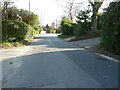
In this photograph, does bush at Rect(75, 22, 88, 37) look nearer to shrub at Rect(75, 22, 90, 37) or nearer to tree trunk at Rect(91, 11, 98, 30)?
shrub at Rect(75, 22, 90, 37)

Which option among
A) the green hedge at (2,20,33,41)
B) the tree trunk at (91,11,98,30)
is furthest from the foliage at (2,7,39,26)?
the tree trunk at (91,11,98,30)

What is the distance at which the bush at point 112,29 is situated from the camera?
8512 mm

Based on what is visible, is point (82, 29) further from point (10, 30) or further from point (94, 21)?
point (10, 30)

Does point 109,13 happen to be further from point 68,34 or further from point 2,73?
point 68,34

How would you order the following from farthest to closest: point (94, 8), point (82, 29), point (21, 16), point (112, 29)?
point (21, 16) < point (82, 29) < point (94, 8) < point (112, 29)

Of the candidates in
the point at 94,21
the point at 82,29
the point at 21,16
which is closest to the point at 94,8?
the point at 94,21

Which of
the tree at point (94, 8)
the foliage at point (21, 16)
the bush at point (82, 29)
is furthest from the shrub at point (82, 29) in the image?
the foliage at point (21, 16)

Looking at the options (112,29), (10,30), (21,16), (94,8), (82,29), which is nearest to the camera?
(112,29)

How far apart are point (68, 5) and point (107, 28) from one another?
93.6 feet

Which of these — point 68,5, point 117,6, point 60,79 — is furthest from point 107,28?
point 68,5

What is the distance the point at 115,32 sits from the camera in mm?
8523

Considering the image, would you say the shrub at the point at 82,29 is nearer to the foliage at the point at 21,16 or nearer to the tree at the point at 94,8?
the tree at the point at 94,8

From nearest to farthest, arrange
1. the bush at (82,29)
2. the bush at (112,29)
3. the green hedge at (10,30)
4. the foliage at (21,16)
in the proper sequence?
the bush at (112,29), the green hedge at (10,30), the bush at (82,29), the foliage at (21,16)

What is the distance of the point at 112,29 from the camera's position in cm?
932
